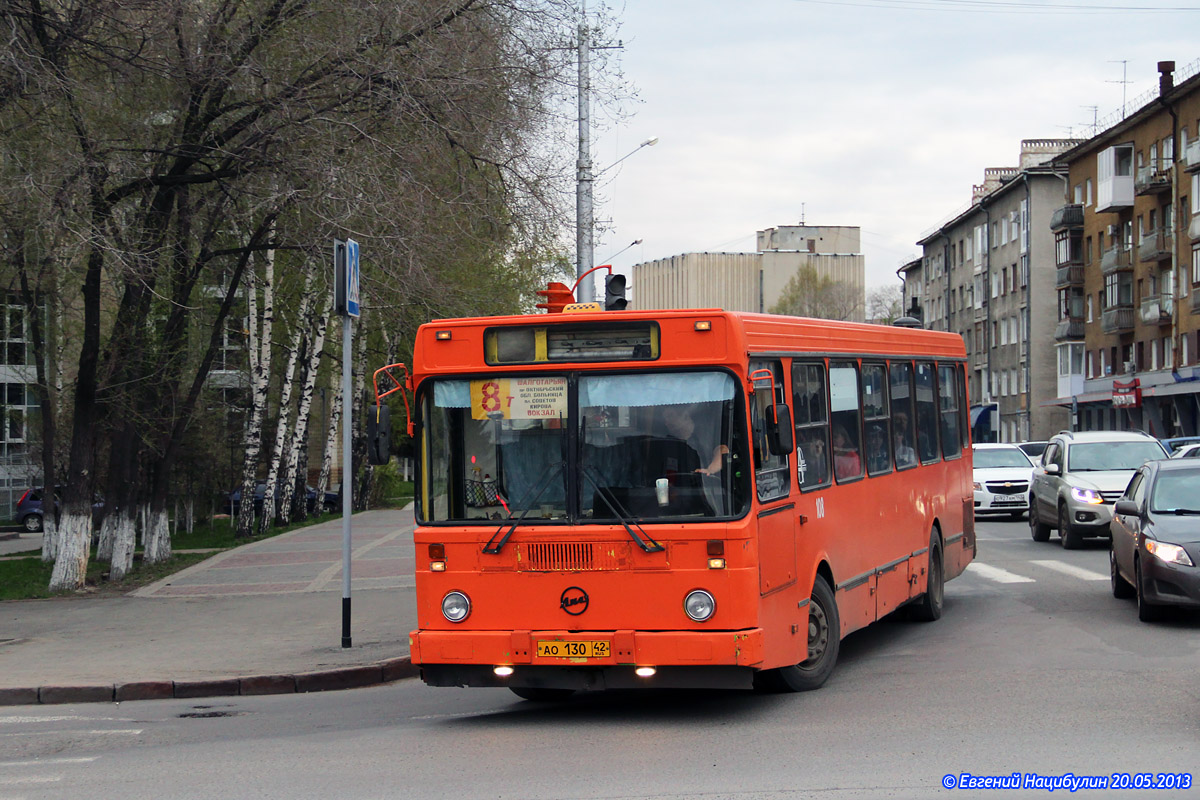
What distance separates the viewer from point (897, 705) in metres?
8.85

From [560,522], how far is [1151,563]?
6.13 metres

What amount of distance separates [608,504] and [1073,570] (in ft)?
37.0

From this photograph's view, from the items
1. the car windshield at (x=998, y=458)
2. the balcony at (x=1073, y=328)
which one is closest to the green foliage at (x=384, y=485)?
the car windshield at (x=998, y=458)

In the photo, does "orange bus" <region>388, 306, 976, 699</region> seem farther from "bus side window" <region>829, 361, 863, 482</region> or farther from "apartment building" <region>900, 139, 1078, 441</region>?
"apartment building" <region>900, 139, 1078, 441</region>

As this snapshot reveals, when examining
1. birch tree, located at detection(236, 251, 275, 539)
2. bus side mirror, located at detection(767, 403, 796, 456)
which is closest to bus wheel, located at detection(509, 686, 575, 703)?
bus side mirror, located at detection(767, 403, 796, 456)

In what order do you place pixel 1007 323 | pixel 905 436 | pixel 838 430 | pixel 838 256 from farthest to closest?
pixel 838 256
pixel 1007 323
pixel 905 436
pixel 838 430

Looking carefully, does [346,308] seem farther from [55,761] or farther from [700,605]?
[700,605]

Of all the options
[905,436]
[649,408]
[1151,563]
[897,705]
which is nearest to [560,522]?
[649,408]

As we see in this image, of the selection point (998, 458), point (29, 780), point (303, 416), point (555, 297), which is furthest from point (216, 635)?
point (303, 416)

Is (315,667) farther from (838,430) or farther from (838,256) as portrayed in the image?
(838,256)

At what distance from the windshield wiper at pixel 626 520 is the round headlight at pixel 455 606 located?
1.11 metres

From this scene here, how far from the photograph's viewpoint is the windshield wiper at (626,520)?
838 centimetres

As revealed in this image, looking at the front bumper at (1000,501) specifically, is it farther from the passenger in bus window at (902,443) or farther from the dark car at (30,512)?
the dark car at (30,512)

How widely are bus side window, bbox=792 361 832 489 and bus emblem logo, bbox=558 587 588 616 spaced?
Result: 185 cm
